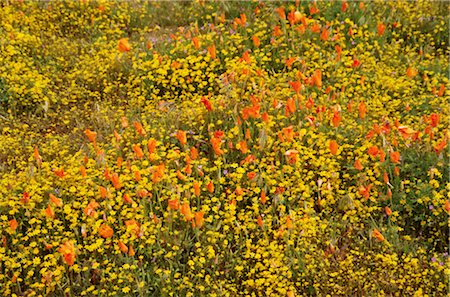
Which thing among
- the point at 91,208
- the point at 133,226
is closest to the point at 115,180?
the point at 91,208

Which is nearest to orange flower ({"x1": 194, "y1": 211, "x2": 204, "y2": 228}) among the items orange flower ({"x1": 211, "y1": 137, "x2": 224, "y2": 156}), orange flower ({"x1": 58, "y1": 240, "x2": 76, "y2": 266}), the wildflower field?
the wildflower field

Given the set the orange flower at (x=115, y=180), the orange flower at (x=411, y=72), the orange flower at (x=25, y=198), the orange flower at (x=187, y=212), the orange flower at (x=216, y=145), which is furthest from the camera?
the orange flower at (x=411, y=72)

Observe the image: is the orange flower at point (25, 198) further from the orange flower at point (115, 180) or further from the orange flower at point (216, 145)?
the orange flower at point (216, 145)

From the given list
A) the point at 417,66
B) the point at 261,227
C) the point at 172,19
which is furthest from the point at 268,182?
the point at 172,19

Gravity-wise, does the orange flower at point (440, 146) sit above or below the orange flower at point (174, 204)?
above

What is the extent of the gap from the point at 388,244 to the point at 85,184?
263 cm

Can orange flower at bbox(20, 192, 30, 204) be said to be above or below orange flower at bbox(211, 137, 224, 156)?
below

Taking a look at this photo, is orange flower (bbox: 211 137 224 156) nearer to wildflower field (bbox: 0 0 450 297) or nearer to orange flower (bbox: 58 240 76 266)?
wildflower field (bbox: 0 0 450 297)

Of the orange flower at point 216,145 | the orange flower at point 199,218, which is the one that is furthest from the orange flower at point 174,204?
the orange flower at point 216,145

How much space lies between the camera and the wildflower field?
429 cm

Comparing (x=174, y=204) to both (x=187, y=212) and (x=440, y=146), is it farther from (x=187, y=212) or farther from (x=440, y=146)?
(x=440, y=146)


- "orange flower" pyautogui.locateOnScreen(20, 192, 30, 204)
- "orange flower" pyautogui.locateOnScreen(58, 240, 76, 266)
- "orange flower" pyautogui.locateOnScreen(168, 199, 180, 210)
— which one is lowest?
"orange flower" pyautogui.locateOnScreen(58, 240, 76, 266)

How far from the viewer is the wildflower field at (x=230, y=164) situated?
14.1ft

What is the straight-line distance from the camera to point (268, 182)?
15.8 feet
